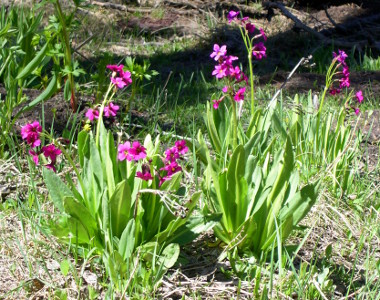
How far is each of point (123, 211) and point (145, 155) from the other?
278mm

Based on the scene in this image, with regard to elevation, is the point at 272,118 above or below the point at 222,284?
above

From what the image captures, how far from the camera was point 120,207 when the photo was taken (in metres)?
1.97

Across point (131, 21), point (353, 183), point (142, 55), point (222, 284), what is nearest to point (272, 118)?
point (353, 183)

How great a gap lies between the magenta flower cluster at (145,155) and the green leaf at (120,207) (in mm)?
86

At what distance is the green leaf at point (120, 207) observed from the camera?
6.28 ft

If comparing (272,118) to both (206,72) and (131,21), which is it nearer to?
(206,72)

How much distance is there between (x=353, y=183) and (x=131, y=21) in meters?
4.71

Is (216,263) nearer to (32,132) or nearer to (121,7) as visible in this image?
(32,132)

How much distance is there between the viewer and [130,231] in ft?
6.20

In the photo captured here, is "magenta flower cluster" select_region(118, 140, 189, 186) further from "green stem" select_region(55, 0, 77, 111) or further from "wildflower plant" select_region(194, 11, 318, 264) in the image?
"green stem" select_region(55, 0, 77, 111)

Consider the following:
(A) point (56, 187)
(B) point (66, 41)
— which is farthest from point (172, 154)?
(B) point (66, 41)

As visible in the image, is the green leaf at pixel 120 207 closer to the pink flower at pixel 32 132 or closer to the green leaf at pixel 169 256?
the green leaf at pixel 169 256

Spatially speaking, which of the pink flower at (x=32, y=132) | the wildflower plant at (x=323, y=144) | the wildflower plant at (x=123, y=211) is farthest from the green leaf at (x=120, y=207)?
the wildflower plant at (x=323, y=144)

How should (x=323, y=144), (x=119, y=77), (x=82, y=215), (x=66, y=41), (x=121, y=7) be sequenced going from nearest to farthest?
1. (x=82, y=215)
2. (x=119, y=77)
3. (x=323, y=144)
4. (x=66, y=41)
5. (x=121, y=7)
